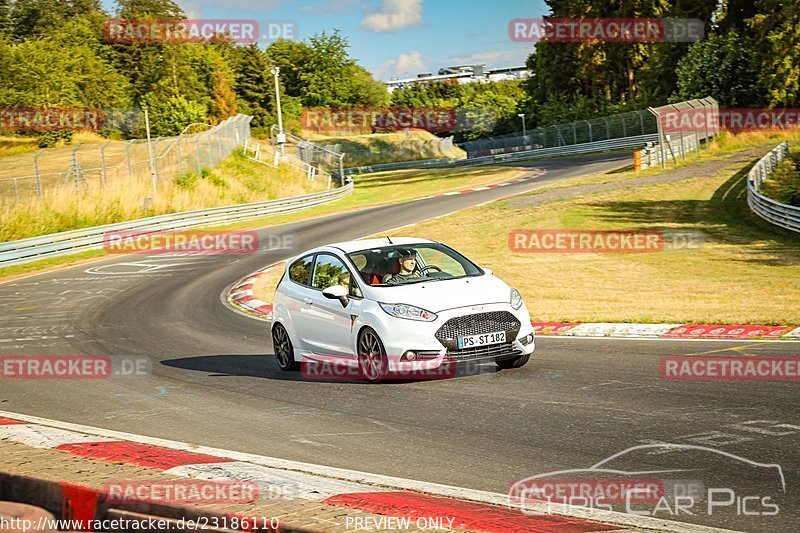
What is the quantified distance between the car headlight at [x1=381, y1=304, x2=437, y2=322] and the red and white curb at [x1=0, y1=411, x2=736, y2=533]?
314cm

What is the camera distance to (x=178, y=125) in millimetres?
82250

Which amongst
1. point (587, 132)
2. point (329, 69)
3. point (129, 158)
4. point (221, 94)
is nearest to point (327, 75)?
point (329, 69)

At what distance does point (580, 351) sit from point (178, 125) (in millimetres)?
73669

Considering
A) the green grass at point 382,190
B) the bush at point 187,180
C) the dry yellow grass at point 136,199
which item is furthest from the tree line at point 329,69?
the bush at point 187,180

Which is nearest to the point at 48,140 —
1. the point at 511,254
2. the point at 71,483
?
the point at 511,254

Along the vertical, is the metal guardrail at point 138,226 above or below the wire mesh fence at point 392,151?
below

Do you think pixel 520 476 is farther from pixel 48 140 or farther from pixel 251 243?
pixel 48 140

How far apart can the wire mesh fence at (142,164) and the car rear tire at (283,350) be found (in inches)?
942

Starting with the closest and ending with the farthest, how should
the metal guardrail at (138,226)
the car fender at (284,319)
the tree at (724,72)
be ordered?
the car fender at (284,319) → the metal guardrail at (138,226) → the tree at (724,72)

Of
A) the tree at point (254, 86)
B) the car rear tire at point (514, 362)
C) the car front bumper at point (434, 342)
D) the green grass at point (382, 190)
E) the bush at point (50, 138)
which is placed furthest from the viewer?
the tree at point (254, 86)

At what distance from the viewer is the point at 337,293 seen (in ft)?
38.1

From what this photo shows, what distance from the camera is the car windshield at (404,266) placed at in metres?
11.9

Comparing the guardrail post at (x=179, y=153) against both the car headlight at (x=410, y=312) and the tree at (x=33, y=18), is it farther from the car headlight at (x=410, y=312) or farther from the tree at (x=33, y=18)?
the tree at (x=33, y=18)

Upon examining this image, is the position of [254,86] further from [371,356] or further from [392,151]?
[371,356]
